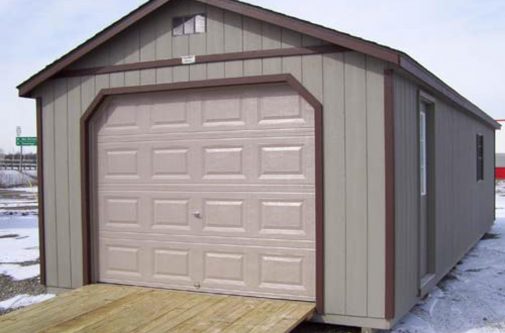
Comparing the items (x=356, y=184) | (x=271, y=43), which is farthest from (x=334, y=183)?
(x=271, y=43)

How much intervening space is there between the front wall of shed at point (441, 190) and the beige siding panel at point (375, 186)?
0.18 meters

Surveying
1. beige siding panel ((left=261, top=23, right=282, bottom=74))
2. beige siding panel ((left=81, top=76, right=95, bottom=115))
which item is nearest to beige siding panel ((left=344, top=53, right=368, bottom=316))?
beige siding panel ((left=261, top=23, right=282, bottom=74))

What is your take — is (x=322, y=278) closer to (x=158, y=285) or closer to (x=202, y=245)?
(x=202, y=245)

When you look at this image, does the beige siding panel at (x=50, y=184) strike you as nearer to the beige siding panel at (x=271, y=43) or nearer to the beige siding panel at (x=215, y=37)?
the beige siding panel at (x=215, y=37)

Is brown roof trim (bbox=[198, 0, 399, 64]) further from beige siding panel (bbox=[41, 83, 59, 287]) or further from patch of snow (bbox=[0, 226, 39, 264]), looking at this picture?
patch of snow (bbox=[0, 226, 39, 264])

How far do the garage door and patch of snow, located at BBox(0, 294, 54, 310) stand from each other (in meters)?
0.81

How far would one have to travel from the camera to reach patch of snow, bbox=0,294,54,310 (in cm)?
649

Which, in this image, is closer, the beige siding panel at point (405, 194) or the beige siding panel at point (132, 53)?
the beige siding panel at point (405, 194)

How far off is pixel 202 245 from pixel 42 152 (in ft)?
7.36

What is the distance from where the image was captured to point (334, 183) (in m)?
5.32

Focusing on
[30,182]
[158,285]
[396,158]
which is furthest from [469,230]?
[30,182]

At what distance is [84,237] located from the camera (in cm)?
643

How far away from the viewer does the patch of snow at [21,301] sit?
21.3 ft

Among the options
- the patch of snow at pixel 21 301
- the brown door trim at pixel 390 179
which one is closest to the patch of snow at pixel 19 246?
the patch of snow at pixel 21 301
